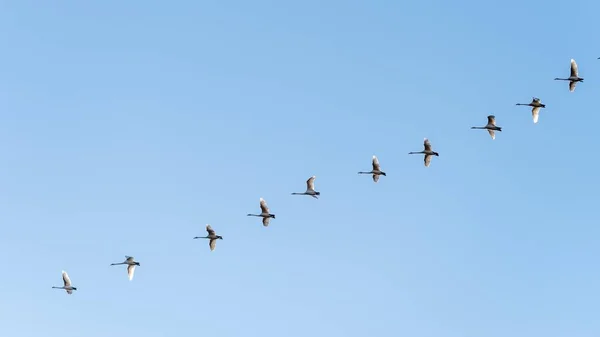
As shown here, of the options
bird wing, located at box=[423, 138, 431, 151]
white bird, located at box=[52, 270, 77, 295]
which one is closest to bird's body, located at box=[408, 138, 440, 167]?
bird wing, located at box=[423, 138, 431, 151]

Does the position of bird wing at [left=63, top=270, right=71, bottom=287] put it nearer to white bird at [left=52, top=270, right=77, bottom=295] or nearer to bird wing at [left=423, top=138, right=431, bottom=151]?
white bird at [left=52, top=270, right=77, bottom=295]

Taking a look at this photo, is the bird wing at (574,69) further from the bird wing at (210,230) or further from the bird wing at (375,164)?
the bird wing at (210,230)

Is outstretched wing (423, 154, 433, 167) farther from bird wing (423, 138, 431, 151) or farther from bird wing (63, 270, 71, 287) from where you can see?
bird wing (63, 270, 71, 287)

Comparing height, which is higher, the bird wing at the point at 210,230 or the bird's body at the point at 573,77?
the bird's body at the point at 573,77

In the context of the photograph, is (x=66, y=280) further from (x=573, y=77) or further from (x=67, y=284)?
(x=573, y=77)

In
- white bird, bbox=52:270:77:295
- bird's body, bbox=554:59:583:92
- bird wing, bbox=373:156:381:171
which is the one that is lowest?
white bird, bbox=52:270:77:295

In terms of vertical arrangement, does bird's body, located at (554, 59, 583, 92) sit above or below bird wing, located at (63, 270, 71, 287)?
above

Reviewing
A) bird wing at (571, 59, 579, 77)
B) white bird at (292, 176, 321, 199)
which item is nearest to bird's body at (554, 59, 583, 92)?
bird wing at (571, 59, 579, 77)

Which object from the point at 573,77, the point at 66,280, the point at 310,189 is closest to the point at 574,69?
the point at 573,77

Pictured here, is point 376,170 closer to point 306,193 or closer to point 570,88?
point 306,193

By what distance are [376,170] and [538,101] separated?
23.3 meters

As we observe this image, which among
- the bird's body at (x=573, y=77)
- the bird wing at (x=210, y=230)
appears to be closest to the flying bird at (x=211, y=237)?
the bird wing at (x=210, y=230)

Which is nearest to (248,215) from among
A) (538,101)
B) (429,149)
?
(429,149)

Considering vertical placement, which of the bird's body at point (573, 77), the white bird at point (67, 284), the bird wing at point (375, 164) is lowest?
the white bird at point (67, 284)
